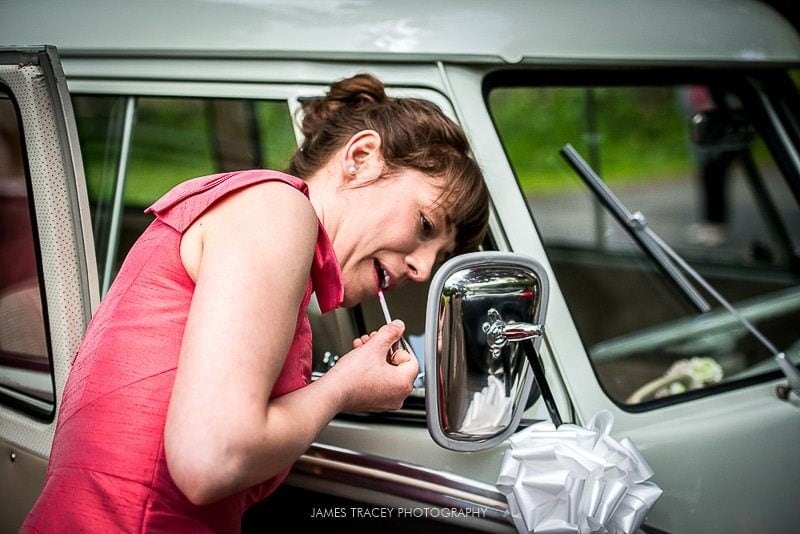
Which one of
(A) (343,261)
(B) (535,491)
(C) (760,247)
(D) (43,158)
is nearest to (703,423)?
(B) (535,491)

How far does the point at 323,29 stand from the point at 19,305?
878mm

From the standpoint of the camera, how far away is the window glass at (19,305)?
1649 millimetres

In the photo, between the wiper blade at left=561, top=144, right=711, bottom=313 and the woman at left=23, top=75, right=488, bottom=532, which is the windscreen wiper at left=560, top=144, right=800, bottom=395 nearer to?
the wiper blade at left=561, top=144, right=711, bottom=313

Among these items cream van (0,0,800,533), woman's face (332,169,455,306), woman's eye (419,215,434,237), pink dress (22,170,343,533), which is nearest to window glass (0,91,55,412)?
cream van (0,0,800,533)

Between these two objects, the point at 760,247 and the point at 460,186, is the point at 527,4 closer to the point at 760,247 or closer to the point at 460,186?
the point at 460,186

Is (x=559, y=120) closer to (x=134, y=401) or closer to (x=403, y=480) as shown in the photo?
(x=403, y=480)

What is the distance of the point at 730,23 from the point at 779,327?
1032mm

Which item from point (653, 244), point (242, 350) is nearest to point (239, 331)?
point (242, 350)

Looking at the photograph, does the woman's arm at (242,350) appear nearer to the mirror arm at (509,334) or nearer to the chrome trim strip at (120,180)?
the mirror arm at (509,334)

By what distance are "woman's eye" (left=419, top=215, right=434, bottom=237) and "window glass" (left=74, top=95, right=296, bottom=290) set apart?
46 cm

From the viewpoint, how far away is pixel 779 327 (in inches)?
106

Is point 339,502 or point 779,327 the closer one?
point 339,502

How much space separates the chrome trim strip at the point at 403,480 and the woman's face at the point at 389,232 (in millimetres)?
299

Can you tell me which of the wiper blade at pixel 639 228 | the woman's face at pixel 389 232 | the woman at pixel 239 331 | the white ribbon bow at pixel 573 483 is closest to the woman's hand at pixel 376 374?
the woman at pixel 239 331
